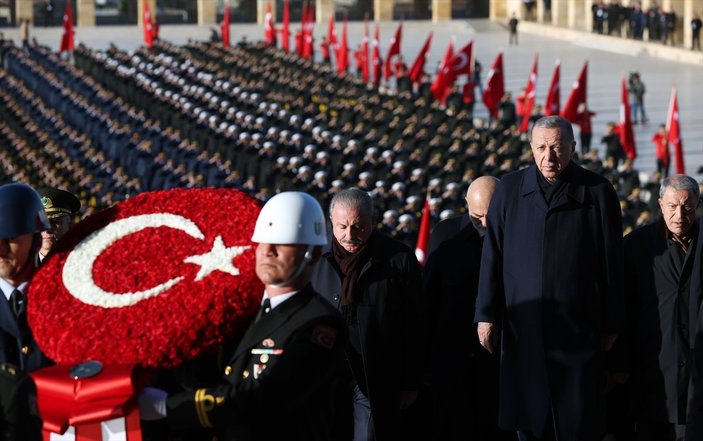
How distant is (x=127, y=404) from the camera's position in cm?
382

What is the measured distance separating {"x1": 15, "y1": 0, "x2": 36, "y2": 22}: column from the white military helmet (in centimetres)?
5899

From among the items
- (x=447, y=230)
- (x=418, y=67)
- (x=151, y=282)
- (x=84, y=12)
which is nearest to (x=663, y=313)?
(x=447, y=230)

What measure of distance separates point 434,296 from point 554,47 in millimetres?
45267

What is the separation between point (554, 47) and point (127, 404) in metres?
47.7

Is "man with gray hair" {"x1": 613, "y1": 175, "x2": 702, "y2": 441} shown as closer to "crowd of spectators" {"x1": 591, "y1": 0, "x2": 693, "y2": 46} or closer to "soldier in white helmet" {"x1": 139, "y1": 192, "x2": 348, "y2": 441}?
"soldier in white helmet" {"x1": 139, "y1": 192, "x2": 348, "y2": 441}

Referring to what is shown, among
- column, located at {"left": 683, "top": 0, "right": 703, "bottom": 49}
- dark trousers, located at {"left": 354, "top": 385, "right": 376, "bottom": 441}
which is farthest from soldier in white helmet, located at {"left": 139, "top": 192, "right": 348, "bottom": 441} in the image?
column, located at {"left": 683, "top": 0, "right": 703, "bottom": 49}

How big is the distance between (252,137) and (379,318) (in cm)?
2014

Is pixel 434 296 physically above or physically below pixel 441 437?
above

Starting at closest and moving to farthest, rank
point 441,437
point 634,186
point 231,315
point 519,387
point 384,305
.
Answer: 1. point 231,315
2. point 519,387
3. point 384,305
4. point 441,437
5. point 634,186

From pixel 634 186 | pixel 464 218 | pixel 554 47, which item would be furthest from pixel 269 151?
pixel 554 47

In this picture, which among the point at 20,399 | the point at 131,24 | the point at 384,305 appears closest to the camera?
the point at 20,399

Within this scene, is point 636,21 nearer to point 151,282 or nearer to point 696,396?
point 696,396

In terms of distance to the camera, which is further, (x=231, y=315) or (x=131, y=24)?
(x=131, y=24)

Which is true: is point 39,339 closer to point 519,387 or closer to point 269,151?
point 519,387
